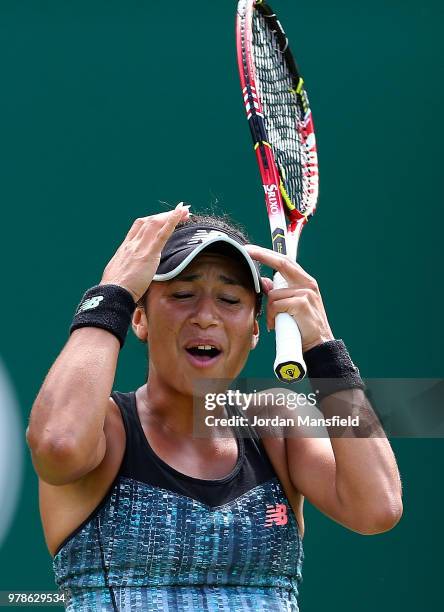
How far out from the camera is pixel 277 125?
9.89ft

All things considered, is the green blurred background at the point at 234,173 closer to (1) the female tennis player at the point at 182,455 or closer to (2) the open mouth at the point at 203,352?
(1) the female tennis player at the point at 182,455

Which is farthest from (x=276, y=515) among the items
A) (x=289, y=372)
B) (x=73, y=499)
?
(x=73, y=499)

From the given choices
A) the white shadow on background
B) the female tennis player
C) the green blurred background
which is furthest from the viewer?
the green blurred background

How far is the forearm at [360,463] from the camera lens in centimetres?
240

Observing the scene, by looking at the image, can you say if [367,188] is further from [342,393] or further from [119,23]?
[342,393]

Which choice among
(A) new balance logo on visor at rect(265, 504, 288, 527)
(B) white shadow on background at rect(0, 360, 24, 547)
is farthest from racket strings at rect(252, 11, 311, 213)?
(B) white shadow on background at rect(0, 360, 24, 547)

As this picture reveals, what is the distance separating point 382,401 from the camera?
3.84 metres

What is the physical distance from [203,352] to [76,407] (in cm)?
40

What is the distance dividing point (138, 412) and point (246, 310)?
0.35 m

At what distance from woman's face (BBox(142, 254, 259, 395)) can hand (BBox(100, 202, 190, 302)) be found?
4.5 inches

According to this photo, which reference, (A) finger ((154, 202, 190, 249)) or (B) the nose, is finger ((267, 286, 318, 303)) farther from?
(A) finger ((154, 202, 190, 249))

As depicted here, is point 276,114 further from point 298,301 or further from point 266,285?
point 298,301

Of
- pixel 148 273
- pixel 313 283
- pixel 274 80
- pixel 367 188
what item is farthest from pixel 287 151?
pixel 367 188

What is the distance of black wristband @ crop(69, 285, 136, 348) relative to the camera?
2.24m
